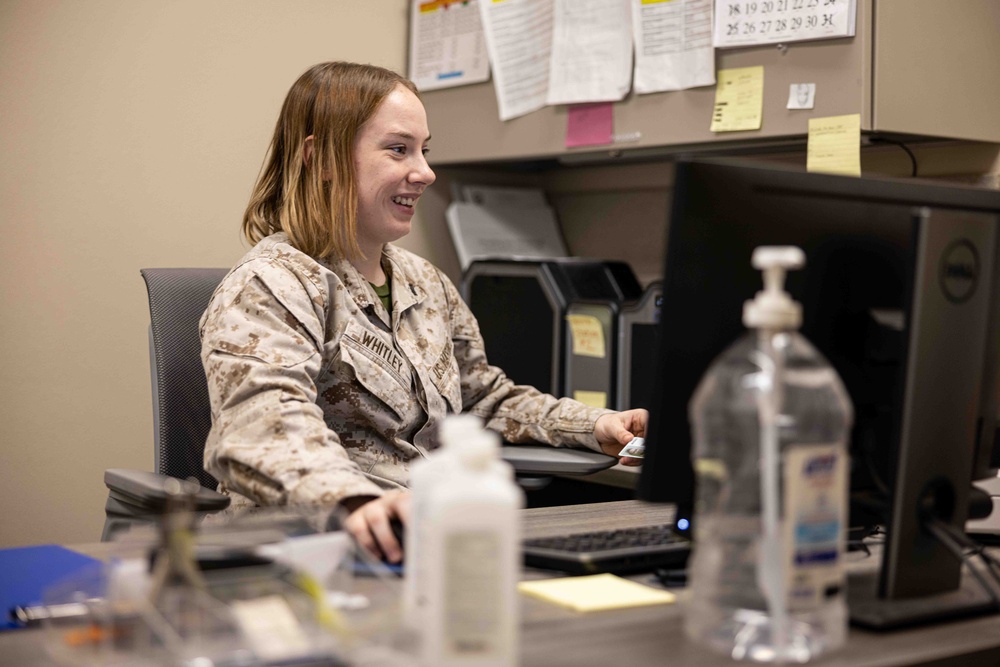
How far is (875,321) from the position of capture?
987 mm

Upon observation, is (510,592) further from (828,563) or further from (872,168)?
(872,168)

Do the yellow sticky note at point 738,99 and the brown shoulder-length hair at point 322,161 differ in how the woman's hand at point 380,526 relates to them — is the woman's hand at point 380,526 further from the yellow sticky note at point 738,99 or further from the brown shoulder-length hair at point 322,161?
the yellow sticky note at point 738,99

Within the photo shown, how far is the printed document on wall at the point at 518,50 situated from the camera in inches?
96.4

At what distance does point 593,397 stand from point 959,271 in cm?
140

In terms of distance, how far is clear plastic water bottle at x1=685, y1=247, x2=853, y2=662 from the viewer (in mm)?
773

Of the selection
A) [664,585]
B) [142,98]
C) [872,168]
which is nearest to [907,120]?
[872,168]

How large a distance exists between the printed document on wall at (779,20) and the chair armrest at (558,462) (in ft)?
2.89

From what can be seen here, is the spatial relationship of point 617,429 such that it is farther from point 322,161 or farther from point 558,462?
point 322,161

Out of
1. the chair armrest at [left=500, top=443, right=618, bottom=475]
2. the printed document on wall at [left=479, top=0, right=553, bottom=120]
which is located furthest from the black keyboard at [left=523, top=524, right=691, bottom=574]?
the printed document on wall at [left=479, top=0, right=553, bottom=120]

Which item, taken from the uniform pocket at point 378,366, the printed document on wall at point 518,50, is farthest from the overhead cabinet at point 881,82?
the uniform pocket at point 378,366

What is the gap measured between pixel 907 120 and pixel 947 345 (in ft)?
3.72

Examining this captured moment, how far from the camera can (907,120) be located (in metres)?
1.92

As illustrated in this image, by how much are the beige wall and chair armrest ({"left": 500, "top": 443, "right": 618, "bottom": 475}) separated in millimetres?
1108

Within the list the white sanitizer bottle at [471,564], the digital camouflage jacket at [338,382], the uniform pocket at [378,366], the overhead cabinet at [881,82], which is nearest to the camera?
the white sanitizer bottle at [471,564]
